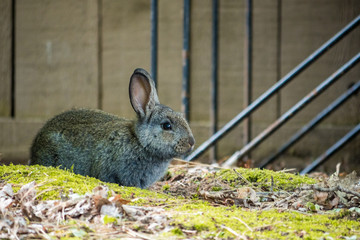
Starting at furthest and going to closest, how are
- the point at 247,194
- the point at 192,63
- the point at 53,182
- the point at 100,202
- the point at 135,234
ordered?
1. the point at 192,63
2. the point at 247,194
3. the point at 53,182
4. the point at 100,202
5. the point at 135,234

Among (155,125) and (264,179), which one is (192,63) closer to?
(155,125)

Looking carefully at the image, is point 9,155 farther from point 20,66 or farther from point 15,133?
point 20,66

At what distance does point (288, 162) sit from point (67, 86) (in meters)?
3.31

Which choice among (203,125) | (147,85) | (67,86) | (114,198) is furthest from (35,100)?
(114,198)

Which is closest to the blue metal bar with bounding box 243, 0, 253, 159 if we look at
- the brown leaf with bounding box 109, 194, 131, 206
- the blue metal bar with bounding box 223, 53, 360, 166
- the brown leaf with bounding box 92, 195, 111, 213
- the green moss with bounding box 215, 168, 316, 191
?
the blue metal bar with bounding box 223, 53, 360, 166

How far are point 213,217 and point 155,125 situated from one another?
1.53 meters

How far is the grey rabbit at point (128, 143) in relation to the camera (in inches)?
161

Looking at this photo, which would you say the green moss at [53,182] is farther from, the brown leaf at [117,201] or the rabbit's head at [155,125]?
the rabbit's head at [155,125]

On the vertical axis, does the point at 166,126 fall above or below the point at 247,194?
above

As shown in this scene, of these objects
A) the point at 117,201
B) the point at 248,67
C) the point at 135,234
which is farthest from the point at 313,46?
the point at 135,234

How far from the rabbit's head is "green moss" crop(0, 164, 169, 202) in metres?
0.62

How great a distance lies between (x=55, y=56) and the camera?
24.3 ft

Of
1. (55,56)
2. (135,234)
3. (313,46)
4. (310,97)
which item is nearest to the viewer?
(135,234)

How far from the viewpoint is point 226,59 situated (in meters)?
6.98
